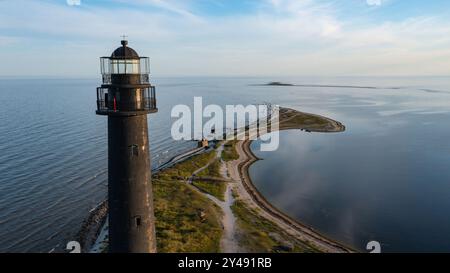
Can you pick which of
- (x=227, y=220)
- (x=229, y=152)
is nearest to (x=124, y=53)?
(x=227, y=220)

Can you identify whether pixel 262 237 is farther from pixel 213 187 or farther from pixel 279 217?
pixel 213 187

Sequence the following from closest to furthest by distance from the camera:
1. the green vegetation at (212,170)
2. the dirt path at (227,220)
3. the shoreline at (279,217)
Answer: the dirt path at (227,220)
the shoreline at (279,217)
the green vegetation at (212,170)

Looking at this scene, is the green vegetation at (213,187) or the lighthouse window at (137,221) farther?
the green vegetation at (213,187)

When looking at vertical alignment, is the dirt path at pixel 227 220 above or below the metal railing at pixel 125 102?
below

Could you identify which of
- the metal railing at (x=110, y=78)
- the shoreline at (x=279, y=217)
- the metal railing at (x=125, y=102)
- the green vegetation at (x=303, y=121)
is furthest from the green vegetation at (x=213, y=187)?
the green vegetation at (x=303, y=121)

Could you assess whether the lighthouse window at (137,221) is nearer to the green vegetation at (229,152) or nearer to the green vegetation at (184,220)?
the green vegetation at (184,220)

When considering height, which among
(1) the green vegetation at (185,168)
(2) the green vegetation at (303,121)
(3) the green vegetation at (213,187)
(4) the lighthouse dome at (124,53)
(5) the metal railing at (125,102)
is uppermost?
(4) the lighthouse dome at (124,53)

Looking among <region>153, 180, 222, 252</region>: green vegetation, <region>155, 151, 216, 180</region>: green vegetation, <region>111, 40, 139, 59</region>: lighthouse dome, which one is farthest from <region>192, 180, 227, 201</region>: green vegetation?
<region>111, 40, 139, 59</region>: lighthouse dome

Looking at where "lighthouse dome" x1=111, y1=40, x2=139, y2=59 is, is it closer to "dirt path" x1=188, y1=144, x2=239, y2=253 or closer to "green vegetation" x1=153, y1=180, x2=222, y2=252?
"green vegetation" x1=153, y1=180, x2=222, y2=252

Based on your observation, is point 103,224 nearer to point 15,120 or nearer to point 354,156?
point 354,156
